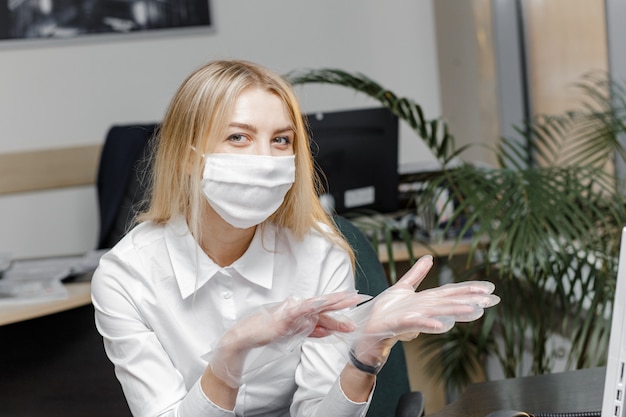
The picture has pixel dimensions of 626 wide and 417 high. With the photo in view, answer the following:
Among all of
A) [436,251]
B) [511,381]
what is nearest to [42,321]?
[436,251]

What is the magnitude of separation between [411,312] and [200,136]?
492 millimetres

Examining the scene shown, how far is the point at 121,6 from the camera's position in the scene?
4.15 meters

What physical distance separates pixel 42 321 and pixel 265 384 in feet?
4.42

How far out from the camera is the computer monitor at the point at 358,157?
2.74 metres

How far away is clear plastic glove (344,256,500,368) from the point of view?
1066 millimetres

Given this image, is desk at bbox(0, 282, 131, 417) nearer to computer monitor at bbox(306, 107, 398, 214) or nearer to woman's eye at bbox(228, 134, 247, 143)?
computer monitor at bbox(306, 107, 398, 214)

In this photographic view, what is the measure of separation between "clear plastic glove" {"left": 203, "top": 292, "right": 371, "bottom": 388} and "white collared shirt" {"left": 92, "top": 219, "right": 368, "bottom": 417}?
0.16m

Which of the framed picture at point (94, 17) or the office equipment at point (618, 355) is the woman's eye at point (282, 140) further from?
the framed picture at point (94, 17)

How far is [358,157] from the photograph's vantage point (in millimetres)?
2814

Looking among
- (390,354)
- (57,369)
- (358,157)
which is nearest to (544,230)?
(358,157)

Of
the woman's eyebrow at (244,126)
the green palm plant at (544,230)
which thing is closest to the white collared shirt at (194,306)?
the woman's eyebrow at (244,126)

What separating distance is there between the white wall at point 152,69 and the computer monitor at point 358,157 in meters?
1.36

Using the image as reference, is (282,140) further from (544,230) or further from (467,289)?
(544,230)

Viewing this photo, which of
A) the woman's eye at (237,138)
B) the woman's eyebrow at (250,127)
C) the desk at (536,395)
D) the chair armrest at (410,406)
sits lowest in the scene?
the chair armrest at (410,406)
